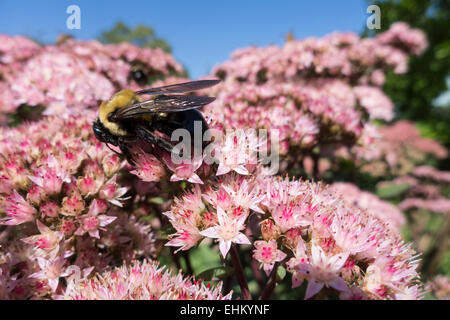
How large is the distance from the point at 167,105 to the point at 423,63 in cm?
2025

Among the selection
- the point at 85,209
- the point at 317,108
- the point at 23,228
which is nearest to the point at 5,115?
the point at 23,228

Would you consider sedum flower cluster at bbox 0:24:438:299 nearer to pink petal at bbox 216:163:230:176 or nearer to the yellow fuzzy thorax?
pink petal at bbox 216:163:230:176

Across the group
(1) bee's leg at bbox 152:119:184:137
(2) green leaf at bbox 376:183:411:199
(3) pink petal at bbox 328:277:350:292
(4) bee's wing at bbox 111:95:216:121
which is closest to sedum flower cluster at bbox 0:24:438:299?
(3) pink petal at bbox 328:277:350:292

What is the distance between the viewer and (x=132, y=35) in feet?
68.7

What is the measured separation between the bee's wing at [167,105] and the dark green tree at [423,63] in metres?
17.5

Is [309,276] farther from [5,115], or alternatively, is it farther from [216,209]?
[5,115]

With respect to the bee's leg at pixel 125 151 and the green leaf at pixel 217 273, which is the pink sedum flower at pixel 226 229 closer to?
the green leaf at pixel 217 273

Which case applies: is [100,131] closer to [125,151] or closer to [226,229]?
[125,151]

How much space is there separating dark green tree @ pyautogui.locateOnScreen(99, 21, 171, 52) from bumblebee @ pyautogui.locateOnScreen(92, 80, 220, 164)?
683 inches

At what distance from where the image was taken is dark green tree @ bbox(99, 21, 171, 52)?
19.7m

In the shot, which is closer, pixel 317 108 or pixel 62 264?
pixel 62 264

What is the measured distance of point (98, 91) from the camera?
2.51 meters

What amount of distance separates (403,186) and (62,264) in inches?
140

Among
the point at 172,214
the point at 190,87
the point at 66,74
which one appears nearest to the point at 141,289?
the point at 172,214
